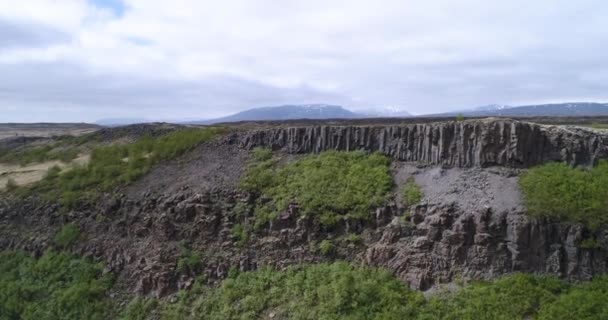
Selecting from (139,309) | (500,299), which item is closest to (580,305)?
(500,299)

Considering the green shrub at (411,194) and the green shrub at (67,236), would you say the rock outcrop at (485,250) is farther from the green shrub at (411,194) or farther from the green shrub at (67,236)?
the green shrub at (67,236)

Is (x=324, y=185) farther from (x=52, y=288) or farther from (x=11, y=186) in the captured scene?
(x=11, y=186)

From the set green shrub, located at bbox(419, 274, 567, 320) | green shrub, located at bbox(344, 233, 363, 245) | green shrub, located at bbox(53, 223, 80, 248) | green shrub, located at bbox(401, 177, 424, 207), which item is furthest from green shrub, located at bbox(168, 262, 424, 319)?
green shrub, located at bbox(53, 223, 80, 248)

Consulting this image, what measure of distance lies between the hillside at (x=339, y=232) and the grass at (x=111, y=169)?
372 mm

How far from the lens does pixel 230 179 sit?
24.6 meters

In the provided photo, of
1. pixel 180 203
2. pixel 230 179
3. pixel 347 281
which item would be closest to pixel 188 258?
pixel 180 203

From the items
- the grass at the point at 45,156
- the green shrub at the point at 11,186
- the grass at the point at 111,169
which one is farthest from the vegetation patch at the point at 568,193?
the grass at the point at 45,156

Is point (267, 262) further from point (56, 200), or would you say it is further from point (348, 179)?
point (56, 200)

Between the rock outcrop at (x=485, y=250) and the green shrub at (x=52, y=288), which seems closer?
the rock outcrop at (x=485, y=250)

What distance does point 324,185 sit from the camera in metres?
22.0

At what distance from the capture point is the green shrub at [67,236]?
79.6ft

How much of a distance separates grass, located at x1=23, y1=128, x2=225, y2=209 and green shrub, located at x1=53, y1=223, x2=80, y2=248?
2071mm

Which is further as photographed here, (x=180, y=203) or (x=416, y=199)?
(x=180, y=203)

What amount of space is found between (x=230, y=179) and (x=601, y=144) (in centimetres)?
1630
